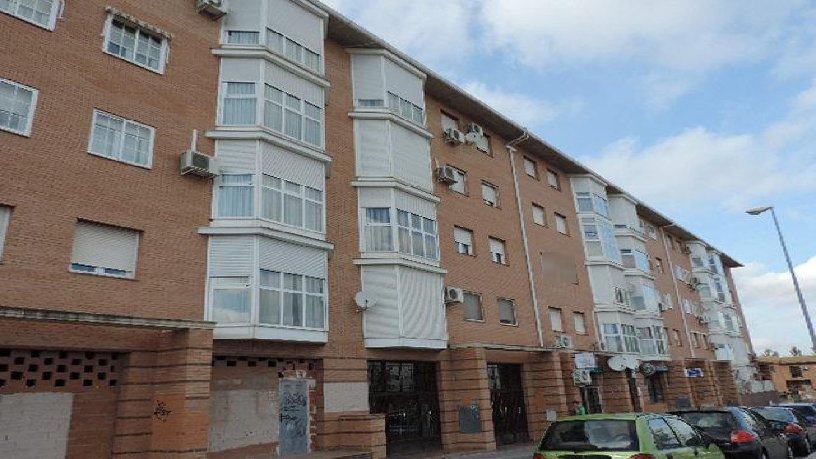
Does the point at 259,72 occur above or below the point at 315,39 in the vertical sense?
below

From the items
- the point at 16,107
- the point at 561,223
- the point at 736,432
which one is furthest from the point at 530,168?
the point at 16,107

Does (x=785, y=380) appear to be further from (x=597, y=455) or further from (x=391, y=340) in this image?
(x=597, y=455)

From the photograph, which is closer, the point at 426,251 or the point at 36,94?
the point at 36,94

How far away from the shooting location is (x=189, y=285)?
1216 centimetres

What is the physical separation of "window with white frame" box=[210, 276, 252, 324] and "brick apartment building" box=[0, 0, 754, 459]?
0.03m

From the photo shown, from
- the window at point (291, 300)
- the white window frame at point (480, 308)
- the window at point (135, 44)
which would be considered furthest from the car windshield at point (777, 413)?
the window at point (135, 44)

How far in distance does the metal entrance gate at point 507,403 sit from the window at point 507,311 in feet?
5.17

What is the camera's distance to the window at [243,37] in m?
14.9

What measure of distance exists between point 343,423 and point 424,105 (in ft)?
37.0

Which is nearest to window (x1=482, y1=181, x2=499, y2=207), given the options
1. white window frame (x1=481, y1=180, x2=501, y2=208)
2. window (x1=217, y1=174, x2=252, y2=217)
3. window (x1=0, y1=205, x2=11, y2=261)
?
white window frame (x1=481, y1=180, x2=501, y2=208)

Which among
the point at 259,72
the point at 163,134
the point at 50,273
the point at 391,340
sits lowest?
the point at 391,340

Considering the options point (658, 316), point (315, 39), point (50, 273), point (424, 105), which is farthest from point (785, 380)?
point (50, 273)

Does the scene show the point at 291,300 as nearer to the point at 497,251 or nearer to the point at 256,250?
the point at 256,250

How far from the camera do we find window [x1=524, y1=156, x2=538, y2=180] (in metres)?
25.4
